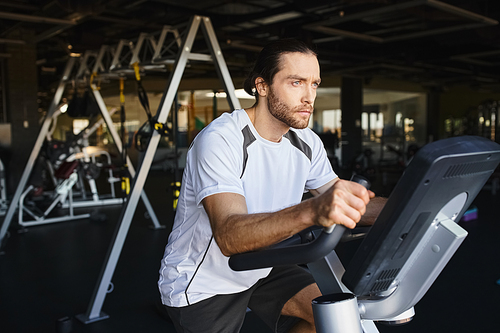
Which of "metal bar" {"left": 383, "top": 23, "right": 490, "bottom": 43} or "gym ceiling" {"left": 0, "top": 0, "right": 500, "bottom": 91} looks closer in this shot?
"gym ceiling" {"left": 0, "top": 0, "right": 500, "bottom": 91}

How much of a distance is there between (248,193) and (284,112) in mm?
262

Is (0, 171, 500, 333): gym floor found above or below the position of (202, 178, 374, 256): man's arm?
below

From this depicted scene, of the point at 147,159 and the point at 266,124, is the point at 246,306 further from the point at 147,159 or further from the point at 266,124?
the point at 147,159

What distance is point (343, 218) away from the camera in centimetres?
73

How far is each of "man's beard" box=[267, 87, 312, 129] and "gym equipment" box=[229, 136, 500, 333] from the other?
46cm

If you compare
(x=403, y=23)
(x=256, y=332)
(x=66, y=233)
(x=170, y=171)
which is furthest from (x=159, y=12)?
(x=170, y=171)

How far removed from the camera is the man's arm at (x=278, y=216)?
736 millimetres

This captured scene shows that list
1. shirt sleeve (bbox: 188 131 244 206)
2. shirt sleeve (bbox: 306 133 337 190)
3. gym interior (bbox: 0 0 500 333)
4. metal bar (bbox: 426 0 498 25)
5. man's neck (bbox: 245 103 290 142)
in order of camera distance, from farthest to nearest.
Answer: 1. metal bar (bbox: 426 0 498 25)
2. gym interior (bbox: 0 0 500 333)
3. shirt sleeve (bbox: 306 133 337 190)
4. man's neck (bbox: 245 103 290 142)
5. shirt sleeve (bbox: 188 131 244 206)

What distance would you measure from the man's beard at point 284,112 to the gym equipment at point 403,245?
18.0 inches

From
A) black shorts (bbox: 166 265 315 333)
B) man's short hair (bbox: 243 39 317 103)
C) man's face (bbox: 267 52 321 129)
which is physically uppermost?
man's short hair (bbox: 243 39 317 103)

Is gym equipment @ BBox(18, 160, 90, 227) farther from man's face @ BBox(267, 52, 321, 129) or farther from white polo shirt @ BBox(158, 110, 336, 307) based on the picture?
man's face @ BBox(267, 52, 321, 129)

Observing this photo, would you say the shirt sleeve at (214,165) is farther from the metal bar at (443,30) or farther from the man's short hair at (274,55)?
the metal bar at (443,30)

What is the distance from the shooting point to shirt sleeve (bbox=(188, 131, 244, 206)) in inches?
41.8

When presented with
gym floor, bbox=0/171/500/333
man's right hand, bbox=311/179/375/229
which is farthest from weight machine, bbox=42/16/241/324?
man's right hand, bbox=311/179/375/229
